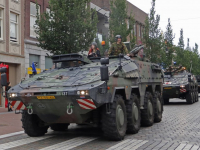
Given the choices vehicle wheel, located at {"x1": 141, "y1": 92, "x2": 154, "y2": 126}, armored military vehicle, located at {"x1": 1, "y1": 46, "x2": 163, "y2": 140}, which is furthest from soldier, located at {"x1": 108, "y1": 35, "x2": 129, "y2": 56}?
vehicle wheel, located at {"x1": 141, "y1": 92, "x2": 154, "y2": 126}

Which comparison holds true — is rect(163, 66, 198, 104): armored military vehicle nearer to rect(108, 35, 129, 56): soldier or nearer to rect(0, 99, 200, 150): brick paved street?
rect(108, 35, 129, 56): soldier

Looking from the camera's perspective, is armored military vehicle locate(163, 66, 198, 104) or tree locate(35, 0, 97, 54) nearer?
tree locate(35, 0, 97, 54)

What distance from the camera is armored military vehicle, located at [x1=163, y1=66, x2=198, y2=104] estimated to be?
2062 cm

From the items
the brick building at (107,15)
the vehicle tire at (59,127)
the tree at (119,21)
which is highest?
the brick building at (107,15)

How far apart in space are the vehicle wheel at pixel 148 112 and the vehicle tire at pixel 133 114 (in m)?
0.87

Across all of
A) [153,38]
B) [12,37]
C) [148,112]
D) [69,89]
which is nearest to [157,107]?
[148,112]

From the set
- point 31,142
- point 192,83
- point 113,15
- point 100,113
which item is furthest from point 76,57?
point 113,15

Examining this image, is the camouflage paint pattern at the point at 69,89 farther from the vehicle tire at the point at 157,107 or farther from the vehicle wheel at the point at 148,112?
the vehicle tire at the point at 157,107

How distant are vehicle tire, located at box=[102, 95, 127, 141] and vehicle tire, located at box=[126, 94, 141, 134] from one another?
60 cm

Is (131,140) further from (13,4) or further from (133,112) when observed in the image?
(13,4)

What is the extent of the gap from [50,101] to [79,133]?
221cm

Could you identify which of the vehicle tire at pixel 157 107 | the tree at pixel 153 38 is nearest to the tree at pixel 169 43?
the tree at pixel 153 38

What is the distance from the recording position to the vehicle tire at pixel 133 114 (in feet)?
30.6

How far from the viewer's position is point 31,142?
851 centimetres
